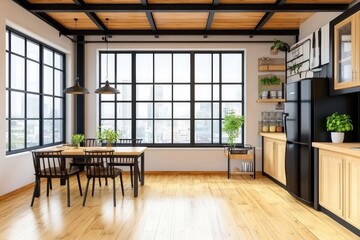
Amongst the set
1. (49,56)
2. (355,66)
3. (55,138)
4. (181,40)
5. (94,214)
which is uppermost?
(181,40)

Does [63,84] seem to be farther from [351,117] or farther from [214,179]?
[351,117]

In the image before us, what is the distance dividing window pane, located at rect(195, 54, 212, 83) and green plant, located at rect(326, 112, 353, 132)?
364 centimetres

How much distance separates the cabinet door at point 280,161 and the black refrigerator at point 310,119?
0.91 metres

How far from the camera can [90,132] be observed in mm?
7711

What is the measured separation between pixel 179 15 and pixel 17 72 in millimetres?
3102

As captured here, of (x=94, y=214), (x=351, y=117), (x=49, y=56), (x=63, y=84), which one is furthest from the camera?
(x=63, y=84)

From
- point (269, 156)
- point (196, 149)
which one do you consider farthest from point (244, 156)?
point (196, 149)

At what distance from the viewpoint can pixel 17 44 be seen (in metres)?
5.74

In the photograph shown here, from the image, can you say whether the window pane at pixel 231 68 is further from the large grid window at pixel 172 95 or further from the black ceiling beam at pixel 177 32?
the black ceiling beam at pixel 177 32

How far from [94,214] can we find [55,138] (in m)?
3.33

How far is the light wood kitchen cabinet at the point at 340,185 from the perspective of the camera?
3.66 meters

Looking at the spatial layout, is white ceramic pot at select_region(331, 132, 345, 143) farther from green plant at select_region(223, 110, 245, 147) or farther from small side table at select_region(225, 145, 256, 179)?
green plant at select_region(223, 110, 245, 147)

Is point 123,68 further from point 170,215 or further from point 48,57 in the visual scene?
point 170,215

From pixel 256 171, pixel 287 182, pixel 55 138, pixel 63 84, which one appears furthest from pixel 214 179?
pixel 63 84
